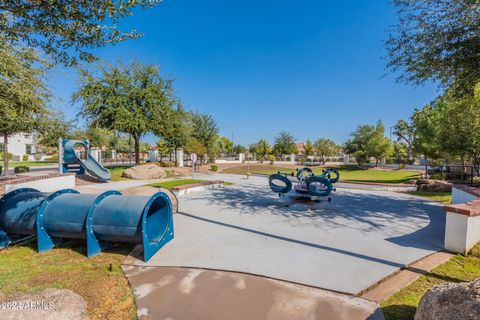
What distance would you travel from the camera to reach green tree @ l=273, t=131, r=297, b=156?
5662 cm

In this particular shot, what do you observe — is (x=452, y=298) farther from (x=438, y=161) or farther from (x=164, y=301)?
(x=438, y=161)

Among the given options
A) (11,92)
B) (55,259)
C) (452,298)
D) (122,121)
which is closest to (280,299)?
(452,298)

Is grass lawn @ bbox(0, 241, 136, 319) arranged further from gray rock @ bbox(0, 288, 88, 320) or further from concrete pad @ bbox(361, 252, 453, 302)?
concrete pad @ bbox(361, 252, 453, 302)

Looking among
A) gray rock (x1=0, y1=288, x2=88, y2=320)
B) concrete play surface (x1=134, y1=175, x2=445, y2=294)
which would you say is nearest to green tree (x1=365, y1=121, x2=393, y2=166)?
concrete play surface (x1=134, y1=175, x2=445, y2=294)

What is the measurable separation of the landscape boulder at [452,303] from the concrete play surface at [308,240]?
110 centimetres

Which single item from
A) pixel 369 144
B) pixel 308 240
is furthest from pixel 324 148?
pixel 308 240

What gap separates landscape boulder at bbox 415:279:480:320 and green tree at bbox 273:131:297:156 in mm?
55016

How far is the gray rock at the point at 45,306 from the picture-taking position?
2848mm

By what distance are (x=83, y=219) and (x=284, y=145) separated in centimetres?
5418

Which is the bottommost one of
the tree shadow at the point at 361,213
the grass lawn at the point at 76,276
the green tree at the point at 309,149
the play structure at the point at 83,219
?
the grass lawn at the point at 76,276

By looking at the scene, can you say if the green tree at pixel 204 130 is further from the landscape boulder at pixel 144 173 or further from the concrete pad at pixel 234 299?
the concrete pad at pixel 234 299

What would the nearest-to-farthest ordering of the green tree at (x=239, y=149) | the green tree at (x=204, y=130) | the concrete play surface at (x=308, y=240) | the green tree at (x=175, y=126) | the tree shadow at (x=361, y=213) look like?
the concrete play surface at (x=308, y=240) → the tree shadow at (x=361, y=213) → the green tree at (x=175, y=126) → the green tree at (x=204, y=130) → the green tree at (x=239, y=149)

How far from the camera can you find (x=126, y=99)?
21219 millimetres

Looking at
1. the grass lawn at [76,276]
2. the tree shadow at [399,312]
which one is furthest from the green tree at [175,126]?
the tree shadow at [399,312]
